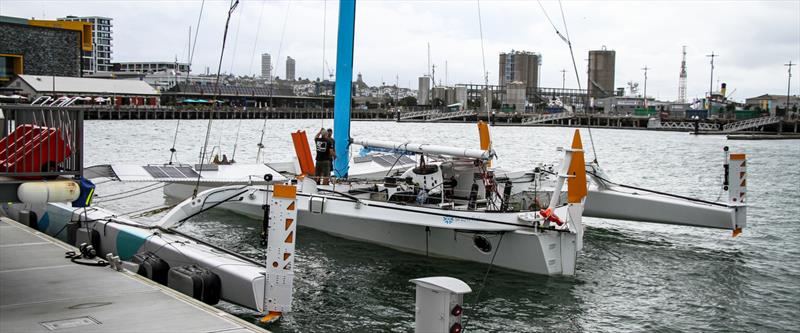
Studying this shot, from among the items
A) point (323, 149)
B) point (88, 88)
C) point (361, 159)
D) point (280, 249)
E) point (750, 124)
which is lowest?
point (280, 249)

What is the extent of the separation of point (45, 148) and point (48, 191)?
0.76 meters

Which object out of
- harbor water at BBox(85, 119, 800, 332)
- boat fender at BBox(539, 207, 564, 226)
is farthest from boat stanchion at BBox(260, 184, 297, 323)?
boat fender at BBox(539, 207, 564, 226)

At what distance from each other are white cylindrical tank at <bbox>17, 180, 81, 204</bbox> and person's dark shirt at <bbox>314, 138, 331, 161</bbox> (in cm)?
813

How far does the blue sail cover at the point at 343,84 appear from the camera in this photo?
57.8 ft

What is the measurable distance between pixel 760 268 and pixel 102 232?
12.1m

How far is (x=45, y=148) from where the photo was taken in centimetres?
939

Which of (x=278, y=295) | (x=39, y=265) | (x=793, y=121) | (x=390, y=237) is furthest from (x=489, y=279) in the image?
(x=793, y=121)

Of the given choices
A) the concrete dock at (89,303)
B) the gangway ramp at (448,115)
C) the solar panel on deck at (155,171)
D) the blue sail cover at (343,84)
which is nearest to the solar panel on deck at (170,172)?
the solar panel on deck at (155,171)

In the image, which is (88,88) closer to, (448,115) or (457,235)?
(448,115)

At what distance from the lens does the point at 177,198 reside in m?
22.4

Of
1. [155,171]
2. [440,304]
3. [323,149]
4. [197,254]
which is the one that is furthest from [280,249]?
[155,171]

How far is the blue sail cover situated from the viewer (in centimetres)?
1761

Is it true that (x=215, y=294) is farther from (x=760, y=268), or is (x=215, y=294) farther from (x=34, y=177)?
(x=760, y=268)

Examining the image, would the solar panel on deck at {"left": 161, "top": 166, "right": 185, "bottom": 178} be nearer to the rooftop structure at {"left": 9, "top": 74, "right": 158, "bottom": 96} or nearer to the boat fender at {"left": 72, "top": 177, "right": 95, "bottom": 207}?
the boat fender at {"left": 72, "top": 177, "right": 95, "bottom": 207}
